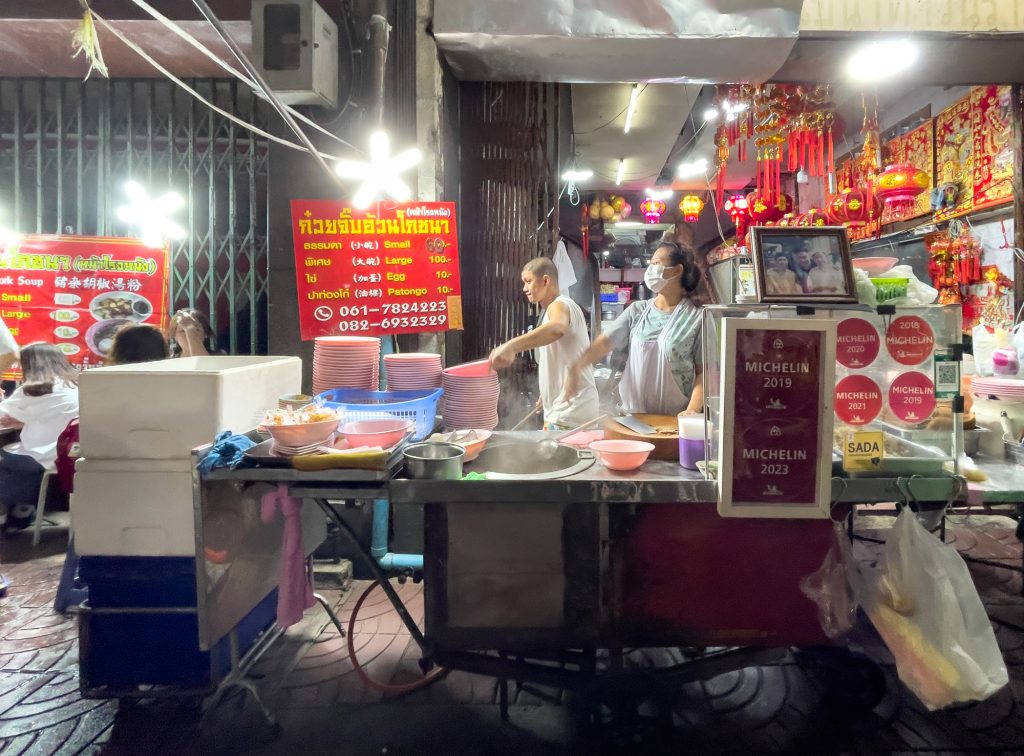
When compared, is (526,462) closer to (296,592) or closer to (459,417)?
(459,417)

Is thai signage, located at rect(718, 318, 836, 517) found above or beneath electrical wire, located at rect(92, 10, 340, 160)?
beneath

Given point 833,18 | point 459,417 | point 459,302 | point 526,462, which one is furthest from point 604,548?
point 833,18

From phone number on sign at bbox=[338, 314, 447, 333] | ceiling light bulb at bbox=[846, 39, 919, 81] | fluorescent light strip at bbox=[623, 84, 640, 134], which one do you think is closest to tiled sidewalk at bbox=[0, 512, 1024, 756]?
phone number on sign at bbox=[338, 314, 447, 333]

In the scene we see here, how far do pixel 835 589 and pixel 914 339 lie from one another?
2.90ft

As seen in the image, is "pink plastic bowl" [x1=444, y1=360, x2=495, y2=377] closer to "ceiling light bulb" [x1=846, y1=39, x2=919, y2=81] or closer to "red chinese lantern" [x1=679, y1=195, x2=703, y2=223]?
"ceiling light bulb" [x1=846, y1=39, x2=919, y2=81]

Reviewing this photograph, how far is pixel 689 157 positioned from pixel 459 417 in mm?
8541

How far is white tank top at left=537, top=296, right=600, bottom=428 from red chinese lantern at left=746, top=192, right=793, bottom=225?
5320 mm

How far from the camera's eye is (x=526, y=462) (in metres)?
2.59

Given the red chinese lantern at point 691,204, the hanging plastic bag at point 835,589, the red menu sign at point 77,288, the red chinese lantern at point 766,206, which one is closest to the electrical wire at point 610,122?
the red chinese lantern at point 766,206

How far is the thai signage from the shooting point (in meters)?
1.80

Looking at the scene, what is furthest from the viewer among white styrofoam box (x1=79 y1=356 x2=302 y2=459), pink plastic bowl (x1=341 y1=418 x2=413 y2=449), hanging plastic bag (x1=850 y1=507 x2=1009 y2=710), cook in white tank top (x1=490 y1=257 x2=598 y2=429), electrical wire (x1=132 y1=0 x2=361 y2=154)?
cook in white tank top (x1=490 y1=257 x2=598 y2=429)

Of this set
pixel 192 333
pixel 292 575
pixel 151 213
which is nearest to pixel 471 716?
pixel 292 575

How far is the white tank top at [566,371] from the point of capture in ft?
12.1

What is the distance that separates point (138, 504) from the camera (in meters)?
2.39
